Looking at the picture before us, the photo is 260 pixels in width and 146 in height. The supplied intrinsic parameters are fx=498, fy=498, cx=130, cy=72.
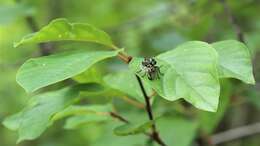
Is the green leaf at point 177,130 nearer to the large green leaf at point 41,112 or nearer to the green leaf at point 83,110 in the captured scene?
the green leaf at point 83,110

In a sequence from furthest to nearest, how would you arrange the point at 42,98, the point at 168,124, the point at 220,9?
1. the point at 220,9
2. the point at 168,124
3. the point at 42,98

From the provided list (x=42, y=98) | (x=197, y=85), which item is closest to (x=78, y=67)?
(x=197, y=85)

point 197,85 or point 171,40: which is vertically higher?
point 197,85

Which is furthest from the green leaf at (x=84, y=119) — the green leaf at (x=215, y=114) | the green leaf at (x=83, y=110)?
the green leaf at (x=215, y=114)

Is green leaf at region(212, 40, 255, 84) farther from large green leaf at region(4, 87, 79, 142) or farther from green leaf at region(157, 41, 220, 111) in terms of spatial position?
large green leaf at region(4, 87, 79, 142)

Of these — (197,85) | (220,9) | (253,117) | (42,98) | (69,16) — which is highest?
(197,85)

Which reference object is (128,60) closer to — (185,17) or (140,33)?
(185,17)
